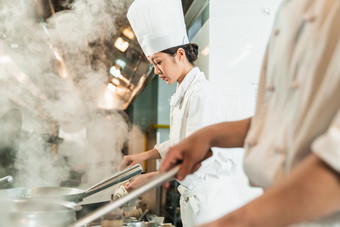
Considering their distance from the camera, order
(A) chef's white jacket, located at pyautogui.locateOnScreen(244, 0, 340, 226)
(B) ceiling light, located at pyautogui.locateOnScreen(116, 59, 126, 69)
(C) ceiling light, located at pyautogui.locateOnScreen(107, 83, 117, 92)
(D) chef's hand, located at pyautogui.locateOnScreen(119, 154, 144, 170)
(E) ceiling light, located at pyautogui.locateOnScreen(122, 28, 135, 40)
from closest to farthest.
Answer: (A) chef's white jacket, located at pyautogui.locateOnScreen(244, 0, 340, 226) → (D) chef's hand, located at pyautogui.locateOnScreen(119, 154, 144, 170) → (E) ceiling light, located at pyautogui.locateOnScreen(122, 28, 135, 40) → (B) ceiling light, located at pyautogui.locateOnScreen(116, 59, 126, 69) → (C) ceiling light, located at pyautogui.locateOnScreen(107, 83, 117, 92)

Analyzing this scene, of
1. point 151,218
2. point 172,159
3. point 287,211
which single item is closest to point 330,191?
point 287,211

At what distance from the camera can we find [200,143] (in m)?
0.88

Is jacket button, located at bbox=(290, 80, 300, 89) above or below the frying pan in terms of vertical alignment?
above

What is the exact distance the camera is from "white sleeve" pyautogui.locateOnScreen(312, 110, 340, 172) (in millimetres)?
470

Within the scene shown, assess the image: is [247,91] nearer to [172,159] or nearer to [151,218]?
[151,218]

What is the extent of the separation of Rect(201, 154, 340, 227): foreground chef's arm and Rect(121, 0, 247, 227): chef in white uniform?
4.08 feet

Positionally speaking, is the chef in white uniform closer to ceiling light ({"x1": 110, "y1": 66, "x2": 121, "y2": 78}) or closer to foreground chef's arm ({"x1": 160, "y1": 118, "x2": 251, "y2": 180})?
foreground chef's arm ({"x1": 160, "y1": 118, "x2": 251, "y2": 180})

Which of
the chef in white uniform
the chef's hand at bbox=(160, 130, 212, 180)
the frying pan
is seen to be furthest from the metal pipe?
the chef in white uniform

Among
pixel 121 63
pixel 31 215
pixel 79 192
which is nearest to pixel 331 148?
pixel 31 215

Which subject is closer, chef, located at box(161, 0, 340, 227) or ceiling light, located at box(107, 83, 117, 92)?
chef, located at box(161, 0, 340, 227)

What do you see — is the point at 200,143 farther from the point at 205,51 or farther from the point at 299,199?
the point at 205,51

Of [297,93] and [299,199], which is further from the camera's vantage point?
[297,93]

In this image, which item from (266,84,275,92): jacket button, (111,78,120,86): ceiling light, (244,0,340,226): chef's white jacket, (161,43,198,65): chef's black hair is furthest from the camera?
(111,78,120,86): ceiling light

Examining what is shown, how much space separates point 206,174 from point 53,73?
103 inches
